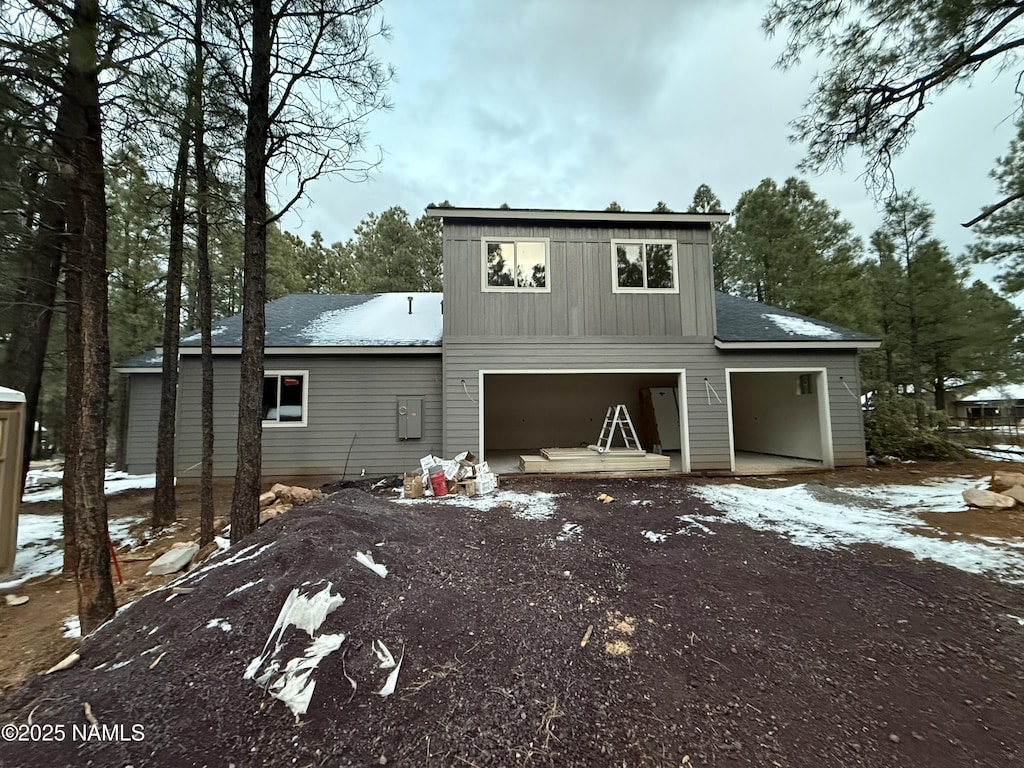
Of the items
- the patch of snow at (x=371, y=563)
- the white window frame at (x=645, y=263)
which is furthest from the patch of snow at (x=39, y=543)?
the white window frame at (x=645, y=263)

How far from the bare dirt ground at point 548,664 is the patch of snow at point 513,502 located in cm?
136

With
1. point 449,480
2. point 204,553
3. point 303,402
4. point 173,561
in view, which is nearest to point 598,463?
point 449,480

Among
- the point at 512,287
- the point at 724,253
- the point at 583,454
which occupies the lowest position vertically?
the point at 583,454

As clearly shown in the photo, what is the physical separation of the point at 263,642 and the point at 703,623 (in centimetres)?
253

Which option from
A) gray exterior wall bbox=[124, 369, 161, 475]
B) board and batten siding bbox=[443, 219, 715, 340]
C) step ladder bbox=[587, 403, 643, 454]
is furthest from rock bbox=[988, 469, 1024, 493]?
gray exterior wall bbox=[124, 369, 161, 475]

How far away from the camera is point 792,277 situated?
1367 centimetres

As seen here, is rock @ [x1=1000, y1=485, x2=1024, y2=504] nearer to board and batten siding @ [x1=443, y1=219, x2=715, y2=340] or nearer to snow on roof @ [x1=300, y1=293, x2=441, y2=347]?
board and batten siding @ [x1=443, y1=219, x2=715, y2=340]

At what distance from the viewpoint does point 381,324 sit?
372 inches

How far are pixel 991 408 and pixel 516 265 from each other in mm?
26551

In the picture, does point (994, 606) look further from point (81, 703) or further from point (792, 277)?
point (792, 277)

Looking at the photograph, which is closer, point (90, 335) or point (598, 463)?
point (90, 335)

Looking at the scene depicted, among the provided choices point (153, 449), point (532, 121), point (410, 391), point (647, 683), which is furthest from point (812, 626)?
point (532, 121)

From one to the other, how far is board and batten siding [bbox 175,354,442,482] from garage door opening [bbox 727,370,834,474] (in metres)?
6.11

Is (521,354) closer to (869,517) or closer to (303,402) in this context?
(303,402)
